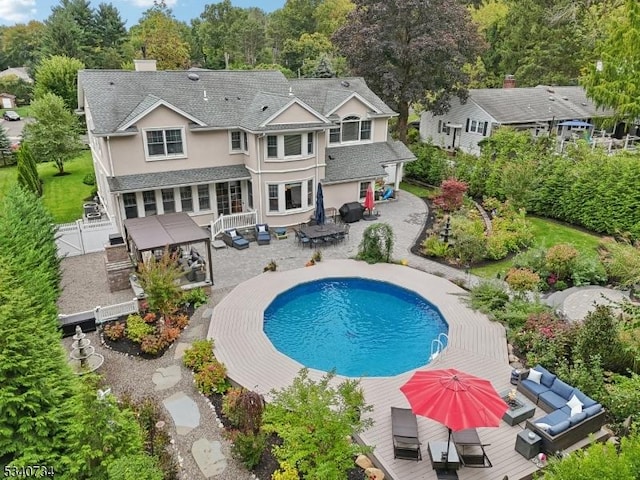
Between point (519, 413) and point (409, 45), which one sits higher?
point (409, 45)

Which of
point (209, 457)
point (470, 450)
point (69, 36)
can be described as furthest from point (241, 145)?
point (69, 36)

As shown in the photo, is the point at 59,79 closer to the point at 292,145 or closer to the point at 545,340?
the point at 292,145

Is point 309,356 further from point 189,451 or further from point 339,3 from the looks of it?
point 339,3

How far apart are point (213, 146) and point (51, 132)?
57.3 ft

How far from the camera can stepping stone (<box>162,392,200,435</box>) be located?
11.8m

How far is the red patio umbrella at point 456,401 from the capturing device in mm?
9227

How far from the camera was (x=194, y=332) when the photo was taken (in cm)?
1627

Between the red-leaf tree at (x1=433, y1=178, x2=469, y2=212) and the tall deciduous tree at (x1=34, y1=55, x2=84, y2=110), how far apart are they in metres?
40.0

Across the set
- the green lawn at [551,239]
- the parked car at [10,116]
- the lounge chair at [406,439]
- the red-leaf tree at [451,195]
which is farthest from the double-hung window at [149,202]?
the parked car at [10,116]

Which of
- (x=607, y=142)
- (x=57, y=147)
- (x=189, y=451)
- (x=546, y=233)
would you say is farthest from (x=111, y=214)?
(x=607, y=142)

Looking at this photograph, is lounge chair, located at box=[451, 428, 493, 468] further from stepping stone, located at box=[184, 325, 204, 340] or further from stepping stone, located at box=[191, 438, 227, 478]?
stepping stone, located at box=[184, 325, 204, 340]

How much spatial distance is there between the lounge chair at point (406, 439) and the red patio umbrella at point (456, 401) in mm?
1221

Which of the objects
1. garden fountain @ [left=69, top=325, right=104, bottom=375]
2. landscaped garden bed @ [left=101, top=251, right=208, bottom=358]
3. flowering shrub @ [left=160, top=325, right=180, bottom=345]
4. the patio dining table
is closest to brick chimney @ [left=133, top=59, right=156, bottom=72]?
the patio dining table

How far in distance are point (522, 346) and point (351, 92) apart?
1979 cm
